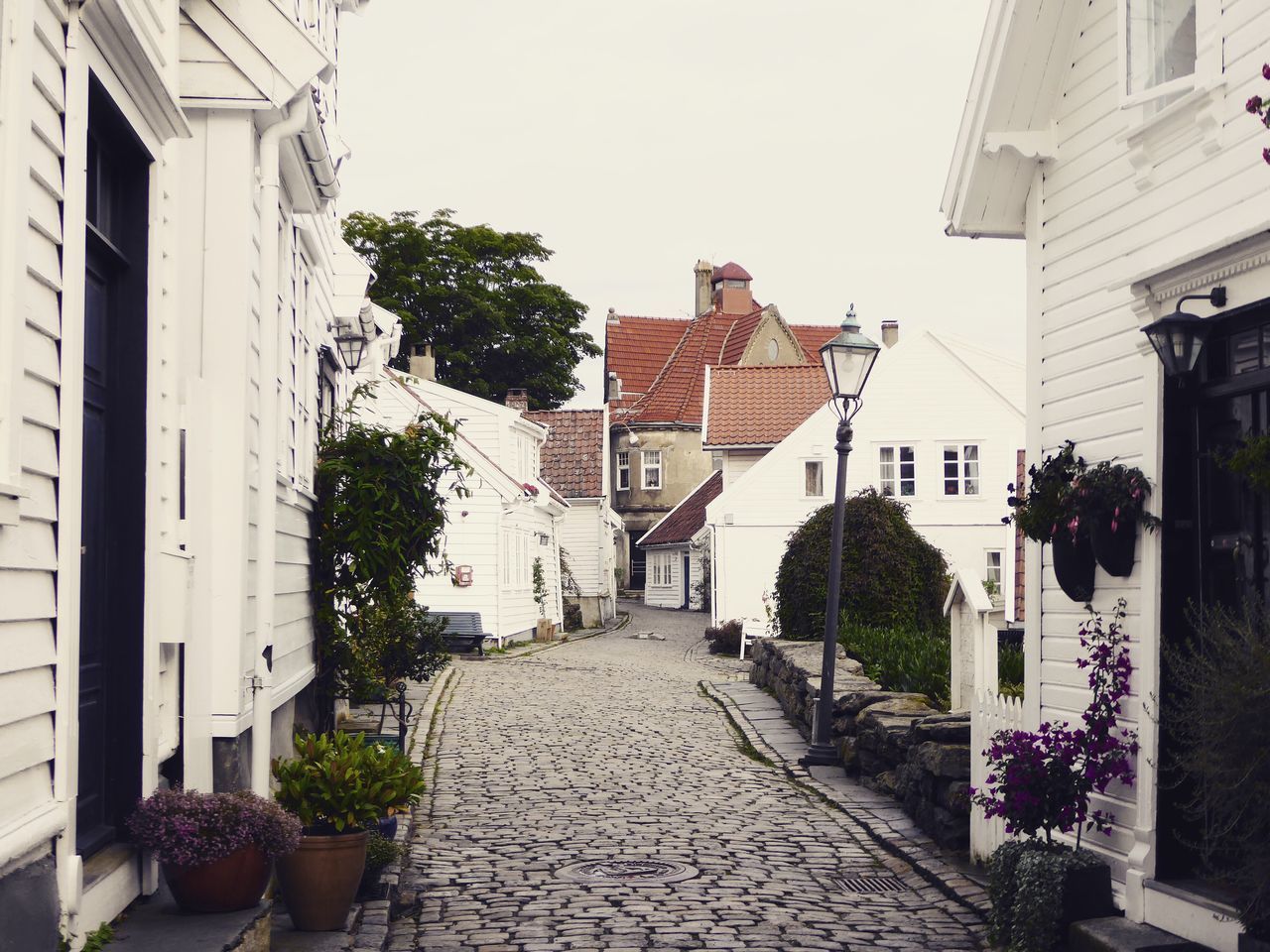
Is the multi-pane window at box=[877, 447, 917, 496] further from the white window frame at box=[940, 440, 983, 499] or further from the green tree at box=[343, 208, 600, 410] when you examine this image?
the green tree at box=[343, 208, 600, 410]

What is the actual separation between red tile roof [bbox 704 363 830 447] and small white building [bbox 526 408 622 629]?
802cm

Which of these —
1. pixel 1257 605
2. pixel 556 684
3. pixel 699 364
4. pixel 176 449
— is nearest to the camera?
pixel 1257 605

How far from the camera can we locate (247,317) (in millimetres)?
7316

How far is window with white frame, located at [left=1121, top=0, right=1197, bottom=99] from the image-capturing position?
7.17 m

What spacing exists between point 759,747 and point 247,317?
9029 millimetres

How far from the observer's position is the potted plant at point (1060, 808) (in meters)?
6.93

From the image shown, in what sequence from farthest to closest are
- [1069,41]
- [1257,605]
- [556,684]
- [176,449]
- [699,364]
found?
[699,364] < [556,684] < [1069,41] < [176,449] < [1257,605]

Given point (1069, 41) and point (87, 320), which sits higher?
point (1069, 41)

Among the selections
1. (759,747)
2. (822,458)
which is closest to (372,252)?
(822,458)

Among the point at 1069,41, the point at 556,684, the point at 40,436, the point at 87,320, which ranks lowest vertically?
the point at 556,684

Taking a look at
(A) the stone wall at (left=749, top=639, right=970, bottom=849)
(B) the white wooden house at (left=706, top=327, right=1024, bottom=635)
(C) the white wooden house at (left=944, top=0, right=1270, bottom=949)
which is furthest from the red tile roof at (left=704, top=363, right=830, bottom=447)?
(C) the white wooden house at (left=944, top=0, right=1270, bottom=949)

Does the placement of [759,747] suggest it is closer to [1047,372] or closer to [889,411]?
[1047,372]

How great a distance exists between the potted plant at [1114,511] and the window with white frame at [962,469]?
25408 millimetres

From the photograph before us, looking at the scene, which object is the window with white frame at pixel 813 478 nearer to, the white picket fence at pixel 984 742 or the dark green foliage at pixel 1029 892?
the white picket fence at pixel 984 742
